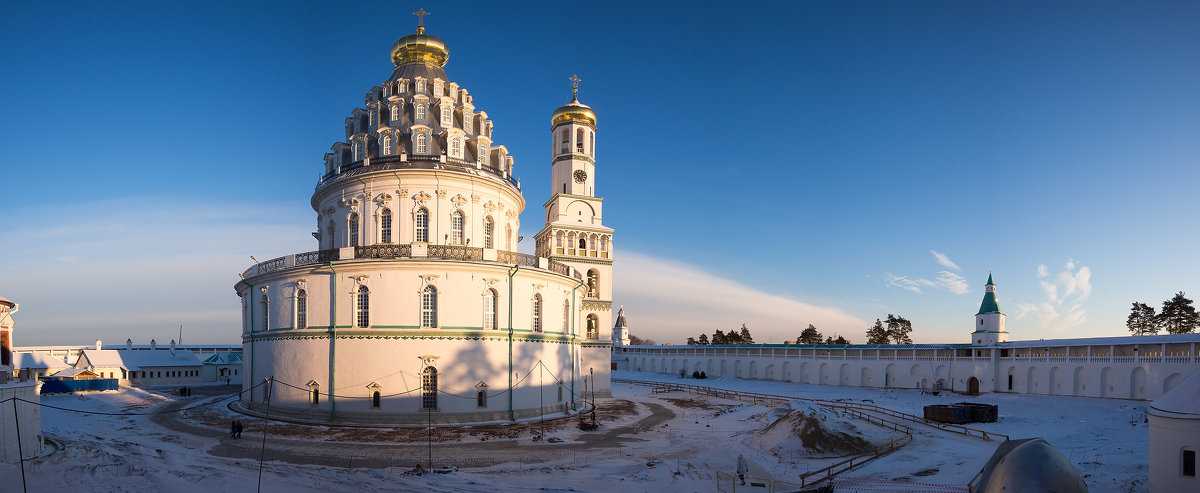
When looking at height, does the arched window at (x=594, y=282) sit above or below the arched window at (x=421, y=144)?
below

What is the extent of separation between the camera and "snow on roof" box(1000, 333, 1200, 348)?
1553 inches

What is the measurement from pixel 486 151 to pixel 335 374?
15763 millimetres

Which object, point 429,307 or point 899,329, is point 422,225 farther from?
point 899,329

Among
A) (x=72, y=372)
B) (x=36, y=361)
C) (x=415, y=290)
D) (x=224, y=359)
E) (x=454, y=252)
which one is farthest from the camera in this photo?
(x=224, y=359)

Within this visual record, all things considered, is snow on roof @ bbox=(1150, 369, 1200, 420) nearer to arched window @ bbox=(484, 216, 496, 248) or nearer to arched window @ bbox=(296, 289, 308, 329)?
arched window @ bbox=(484, 216, 496, 248)

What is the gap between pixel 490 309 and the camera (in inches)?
1363

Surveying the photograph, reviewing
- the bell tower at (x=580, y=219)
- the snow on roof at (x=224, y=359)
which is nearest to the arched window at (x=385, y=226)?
the bell tower at (x=580, y=219)

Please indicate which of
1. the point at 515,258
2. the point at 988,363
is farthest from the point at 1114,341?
the point at 515,258

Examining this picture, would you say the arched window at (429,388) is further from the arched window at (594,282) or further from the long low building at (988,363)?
the long low building at (988,363)

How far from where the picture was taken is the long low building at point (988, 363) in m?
41.1

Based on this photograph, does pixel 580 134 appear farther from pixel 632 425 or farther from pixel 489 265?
pixel 632 425

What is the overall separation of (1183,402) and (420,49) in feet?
131

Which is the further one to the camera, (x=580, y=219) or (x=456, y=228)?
(x=580, y=219)

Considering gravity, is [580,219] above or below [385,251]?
above
